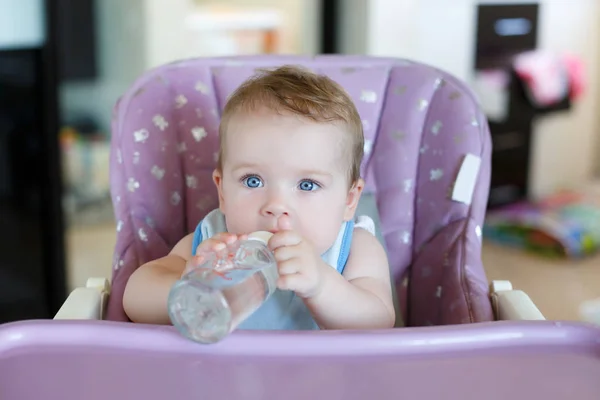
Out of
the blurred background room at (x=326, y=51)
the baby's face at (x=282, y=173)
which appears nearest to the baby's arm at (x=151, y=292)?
the baby's face at (x=282, y=173)

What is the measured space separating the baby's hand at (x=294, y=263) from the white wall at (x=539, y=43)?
2.24 metres

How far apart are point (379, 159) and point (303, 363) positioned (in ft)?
1.98

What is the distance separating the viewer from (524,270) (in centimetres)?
276

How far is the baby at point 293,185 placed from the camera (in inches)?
36.5

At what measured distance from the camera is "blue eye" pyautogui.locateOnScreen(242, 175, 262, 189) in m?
0.95

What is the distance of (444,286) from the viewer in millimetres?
1188

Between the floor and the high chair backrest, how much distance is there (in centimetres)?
123

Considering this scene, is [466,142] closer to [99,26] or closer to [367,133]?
[367,133]

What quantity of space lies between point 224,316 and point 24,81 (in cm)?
152

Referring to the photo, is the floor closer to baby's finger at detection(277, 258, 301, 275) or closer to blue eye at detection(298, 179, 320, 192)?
blue eye at detection(298, 179, 320, 192)

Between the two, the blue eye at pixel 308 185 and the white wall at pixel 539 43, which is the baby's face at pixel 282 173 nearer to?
the blue eye at pixel 308 185

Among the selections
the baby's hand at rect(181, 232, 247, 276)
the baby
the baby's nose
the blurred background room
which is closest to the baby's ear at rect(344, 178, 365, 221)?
the baby

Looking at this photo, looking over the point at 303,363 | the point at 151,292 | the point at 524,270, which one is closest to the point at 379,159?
the point at 151,292

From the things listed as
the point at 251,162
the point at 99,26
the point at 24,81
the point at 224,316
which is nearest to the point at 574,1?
the point at 99,26
